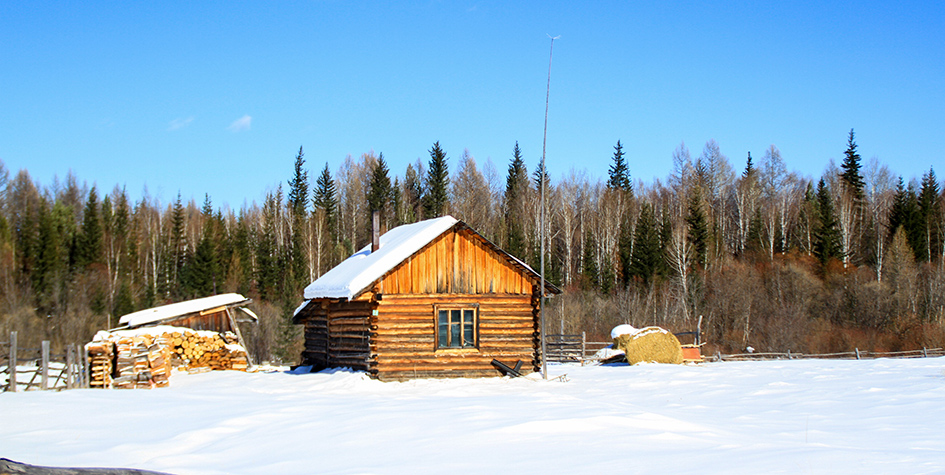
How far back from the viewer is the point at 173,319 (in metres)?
26.8

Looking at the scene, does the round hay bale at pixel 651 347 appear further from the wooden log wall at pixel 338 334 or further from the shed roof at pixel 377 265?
the wooden log wall at pixel 338 334

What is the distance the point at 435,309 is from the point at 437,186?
48.0 metres

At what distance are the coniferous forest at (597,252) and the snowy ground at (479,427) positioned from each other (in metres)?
23.7

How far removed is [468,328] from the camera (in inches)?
867

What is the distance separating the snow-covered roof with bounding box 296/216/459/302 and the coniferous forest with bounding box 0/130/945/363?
726 inches

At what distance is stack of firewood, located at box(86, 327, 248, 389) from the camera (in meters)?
19.8

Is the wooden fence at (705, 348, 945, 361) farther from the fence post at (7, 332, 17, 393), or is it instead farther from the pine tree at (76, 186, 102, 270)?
the pine tree at (76, 186, 102, 270)

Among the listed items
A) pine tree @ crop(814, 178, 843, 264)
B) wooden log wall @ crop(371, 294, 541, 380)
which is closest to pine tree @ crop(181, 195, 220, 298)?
wooden log wall @ crop(371, 294, 541, 380)

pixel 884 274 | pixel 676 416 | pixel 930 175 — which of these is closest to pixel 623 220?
pixel 884 274

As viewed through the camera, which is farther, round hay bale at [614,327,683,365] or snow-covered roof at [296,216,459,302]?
round hay bale at [614,327,683,365]

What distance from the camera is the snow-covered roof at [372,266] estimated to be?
2056 cm

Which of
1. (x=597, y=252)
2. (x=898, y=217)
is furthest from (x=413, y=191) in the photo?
(x=898, y=217)

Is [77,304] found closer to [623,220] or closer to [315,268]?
[315,268]

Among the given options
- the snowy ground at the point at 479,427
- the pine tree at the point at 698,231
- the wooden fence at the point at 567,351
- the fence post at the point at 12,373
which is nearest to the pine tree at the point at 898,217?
the pine tree at the point at 698,231
